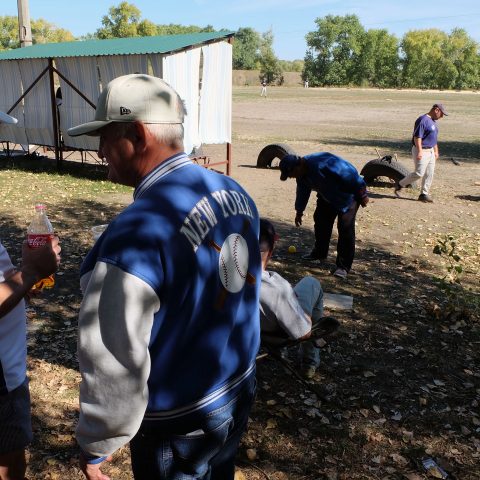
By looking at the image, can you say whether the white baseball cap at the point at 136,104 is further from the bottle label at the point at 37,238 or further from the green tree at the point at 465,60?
the green tree at the point at 465,60

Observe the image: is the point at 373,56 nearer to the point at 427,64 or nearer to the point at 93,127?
the point at 427,64

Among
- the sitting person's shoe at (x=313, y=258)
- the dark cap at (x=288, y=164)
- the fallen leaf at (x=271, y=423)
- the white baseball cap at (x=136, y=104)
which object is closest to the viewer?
the white baseball cap at (x=136, y=104)

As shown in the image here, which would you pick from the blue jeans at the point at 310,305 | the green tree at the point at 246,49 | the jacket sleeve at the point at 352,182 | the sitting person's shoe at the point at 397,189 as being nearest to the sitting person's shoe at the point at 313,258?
the jacket sleeve at the point at 352,182

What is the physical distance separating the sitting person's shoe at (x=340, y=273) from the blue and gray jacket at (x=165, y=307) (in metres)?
4.76

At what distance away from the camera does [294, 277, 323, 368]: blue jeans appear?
4020mm

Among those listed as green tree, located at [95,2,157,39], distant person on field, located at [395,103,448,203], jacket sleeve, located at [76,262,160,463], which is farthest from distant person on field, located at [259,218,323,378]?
green tree, located at [95,2,157,39]

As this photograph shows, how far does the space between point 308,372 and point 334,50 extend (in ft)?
323

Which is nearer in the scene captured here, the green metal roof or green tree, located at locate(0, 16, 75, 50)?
the green metal roof

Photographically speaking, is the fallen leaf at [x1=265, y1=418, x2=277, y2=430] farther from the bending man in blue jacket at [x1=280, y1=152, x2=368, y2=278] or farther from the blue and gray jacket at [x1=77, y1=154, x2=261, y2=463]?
the bending man in blue jacket at [x1=280, y1=152, x2=368, y2=278]

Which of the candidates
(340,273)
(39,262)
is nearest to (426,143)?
(340,273)

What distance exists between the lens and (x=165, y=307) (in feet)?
4.69

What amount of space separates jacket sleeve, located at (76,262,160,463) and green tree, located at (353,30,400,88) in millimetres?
93001

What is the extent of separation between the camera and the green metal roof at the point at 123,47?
11.2m

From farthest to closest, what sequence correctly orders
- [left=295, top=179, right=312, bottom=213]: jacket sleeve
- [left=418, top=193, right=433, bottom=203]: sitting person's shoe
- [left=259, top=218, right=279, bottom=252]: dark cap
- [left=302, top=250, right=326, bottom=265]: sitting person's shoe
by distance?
[left=418, top=193, right=433, bottom=203]: sitting person's shoe, [left=302, top=250, right=326, bottom=265]: sitting person's shoe, [left=295, top=179, right=312, bottom=213]: jacket sleeve, [left=259, top=218, right=279, bottom=252]: dark cap
